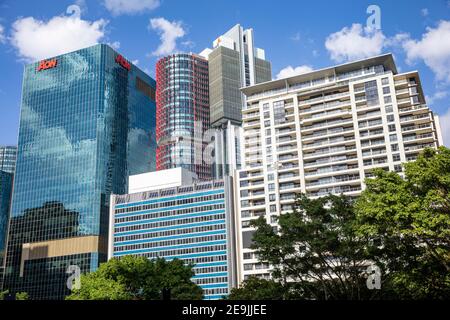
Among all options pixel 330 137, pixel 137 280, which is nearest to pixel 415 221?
pixel 137 280

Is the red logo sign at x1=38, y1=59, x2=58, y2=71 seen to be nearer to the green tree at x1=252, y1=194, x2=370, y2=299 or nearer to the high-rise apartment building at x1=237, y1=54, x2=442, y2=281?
the high-rise apartment building at x1=237, y1=54, x2=442, y2=281

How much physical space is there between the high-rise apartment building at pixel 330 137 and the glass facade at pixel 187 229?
723 centimetres

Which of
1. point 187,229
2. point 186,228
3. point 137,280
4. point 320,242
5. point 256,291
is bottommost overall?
point 256,291

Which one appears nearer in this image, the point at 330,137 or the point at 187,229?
the point at 330,137

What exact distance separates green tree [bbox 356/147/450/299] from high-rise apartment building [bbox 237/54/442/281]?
64930 millimetres

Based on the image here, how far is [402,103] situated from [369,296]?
72.0m

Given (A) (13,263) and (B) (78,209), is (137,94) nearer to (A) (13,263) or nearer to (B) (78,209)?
(B) (78,209)

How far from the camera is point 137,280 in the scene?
6347 centimetres

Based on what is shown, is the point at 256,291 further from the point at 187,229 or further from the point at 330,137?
the point at 187,229

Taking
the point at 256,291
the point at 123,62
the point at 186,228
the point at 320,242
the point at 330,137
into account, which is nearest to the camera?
the point at 320,242

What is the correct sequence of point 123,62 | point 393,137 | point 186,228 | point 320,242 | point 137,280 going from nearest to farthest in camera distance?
point 320,242, point 137,280, point 393,137, point 186,228, point 123,62

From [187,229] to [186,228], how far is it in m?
0.45

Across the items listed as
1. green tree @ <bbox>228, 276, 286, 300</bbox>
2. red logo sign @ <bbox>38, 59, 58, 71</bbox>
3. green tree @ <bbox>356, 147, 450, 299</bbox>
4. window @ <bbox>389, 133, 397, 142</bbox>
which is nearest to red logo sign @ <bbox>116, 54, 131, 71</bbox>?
red logo sign @ <bbox>38, 59, 58, 71</bbox>

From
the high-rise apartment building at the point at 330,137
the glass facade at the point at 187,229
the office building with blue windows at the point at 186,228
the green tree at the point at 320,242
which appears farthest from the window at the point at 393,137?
the green tree at the point at 320,242
